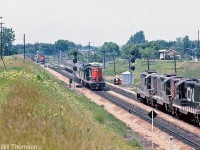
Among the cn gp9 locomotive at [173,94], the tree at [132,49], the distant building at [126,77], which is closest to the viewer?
the cn gp9 locomotive at [173,94]

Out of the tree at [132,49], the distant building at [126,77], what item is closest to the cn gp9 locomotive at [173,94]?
the distant building at [126,77]

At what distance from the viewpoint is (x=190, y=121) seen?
38844 millimetres

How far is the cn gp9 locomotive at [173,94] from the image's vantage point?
36250 millimetres

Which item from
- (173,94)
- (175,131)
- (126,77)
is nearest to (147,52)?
(126,77)

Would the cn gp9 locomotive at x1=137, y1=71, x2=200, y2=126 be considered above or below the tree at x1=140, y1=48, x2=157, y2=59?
below

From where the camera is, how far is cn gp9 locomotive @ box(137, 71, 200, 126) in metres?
36.2

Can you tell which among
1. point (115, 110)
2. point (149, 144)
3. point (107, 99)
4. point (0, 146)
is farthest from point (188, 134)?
point (107, 99)

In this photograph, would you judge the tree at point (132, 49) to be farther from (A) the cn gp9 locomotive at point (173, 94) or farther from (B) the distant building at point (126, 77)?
(A) the cn gp9 locomotive at point (173, 94)

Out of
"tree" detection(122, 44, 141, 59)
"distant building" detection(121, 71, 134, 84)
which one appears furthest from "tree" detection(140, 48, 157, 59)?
"distant building" detection(121, 71, 134, 84)

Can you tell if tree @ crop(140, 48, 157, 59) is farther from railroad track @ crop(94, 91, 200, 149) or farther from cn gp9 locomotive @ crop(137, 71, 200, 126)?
railroad track @ crop(94, 91, 200, 149)

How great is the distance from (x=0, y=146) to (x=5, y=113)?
3.35 meters

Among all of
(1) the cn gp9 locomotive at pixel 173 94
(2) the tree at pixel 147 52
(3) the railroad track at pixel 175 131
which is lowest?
(3) the railroad track at pixel 175 131

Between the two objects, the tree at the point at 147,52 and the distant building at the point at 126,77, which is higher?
the tree at the point at 147,52

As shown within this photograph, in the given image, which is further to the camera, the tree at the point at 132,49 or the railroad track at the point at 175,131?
the tree at the point at 132,49
